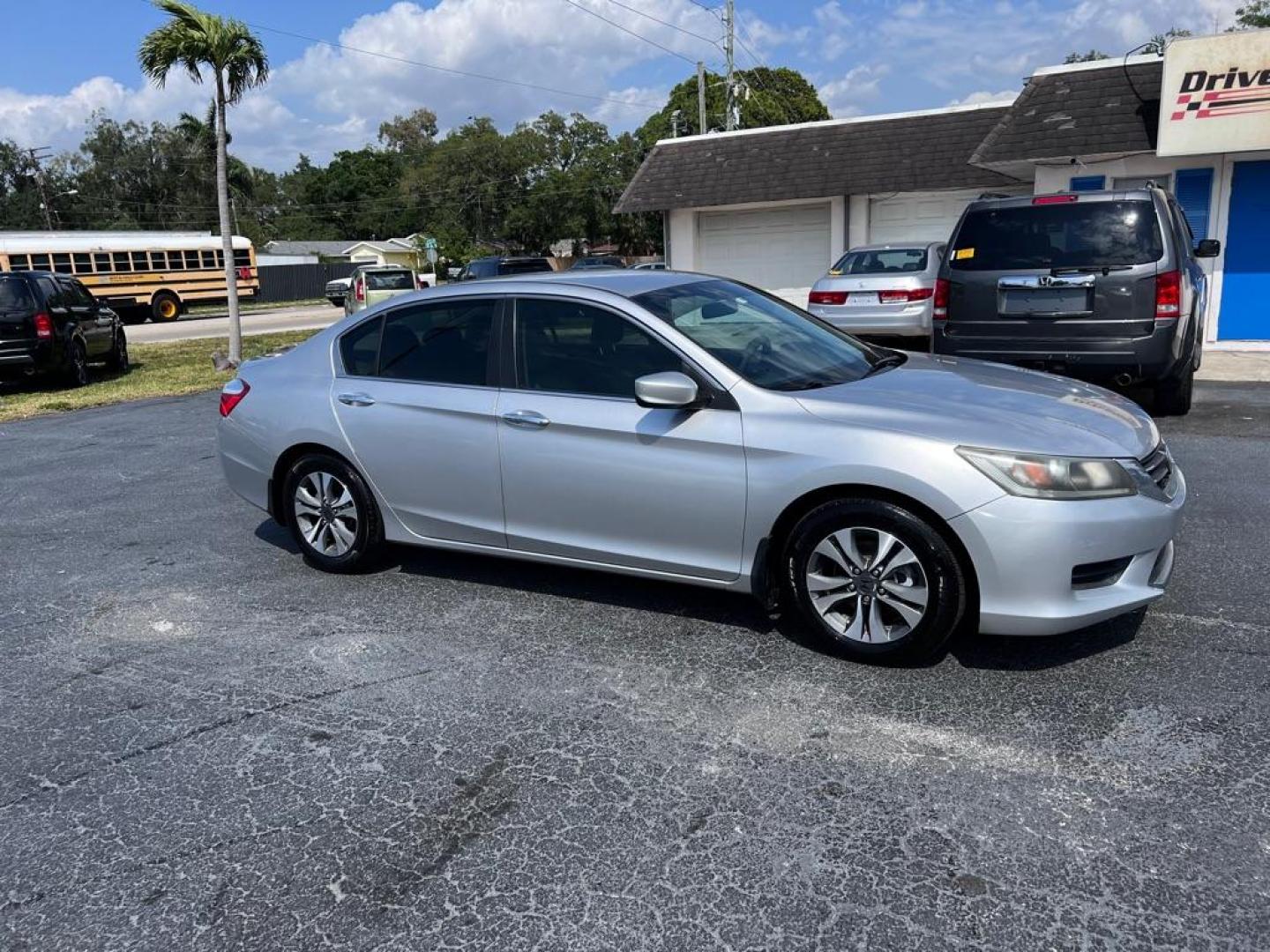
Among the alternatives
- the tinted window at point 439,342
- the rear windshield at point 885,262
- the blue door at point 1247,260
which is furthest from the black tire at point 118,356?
the blue door at point 1247,260

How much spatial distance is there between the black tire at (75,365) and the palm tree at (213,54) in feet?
8.95

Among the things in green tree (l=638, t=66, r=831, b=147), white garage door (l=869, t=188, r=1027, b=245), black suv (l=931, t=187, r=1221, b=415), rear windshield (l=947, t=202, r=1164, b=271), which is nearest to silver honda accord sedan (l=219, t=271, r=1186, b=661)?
black suv (l=931, t=187, r=1221, b=415)

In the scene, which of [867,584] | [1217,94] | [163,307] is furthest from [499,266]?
[867,584]

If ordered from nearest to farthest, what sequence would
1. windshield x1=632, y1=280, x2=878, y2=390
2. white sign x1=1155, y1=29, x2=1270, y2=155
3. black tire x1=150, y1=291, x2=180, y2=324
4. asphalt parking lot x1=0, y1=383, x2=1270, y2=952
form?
1. asphalt parking lot x1=0, y1=383, x2=1270, y2=952
2. windshield x1=632, y1=280, x2=878, y2=390
3. white sign x1=1155, y1=29, x2=1270, y2=155
4. black tire x1=150, y1=291, x2=180, y2=324

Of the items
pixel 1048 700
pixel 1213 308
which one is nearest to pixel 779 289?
pixel 1213 308

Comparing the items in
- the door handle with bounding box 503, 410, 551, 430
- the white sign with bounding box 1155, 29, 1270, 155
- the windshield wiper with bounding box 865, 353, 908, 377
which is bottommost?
the door handle with bounding box 503, 410, 551, 430

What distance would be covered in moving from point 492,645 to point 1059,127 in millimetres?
13197

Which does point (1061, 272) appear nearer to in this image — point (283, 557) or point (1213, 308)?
point (283, 557)

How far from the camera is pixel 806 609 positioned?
4.00 meters

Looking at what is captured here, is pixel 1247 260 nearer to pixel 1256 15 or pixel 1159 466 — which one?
pixel 1159 466

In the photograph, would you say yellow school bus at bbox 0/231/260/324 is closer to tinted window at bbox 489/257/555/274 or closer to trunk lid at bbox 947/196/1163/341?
tinted window at bbox 489/257/555/274

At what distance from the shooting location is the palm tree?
52.4 feet

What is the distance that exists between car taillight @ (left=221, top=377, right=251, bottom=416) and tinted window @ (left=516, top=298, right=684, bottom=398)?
1.87 m

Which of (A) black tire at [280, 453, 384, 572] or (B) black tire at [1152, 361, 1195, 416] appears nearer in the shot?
(A) black tire at [280, 453, 384, 572]
